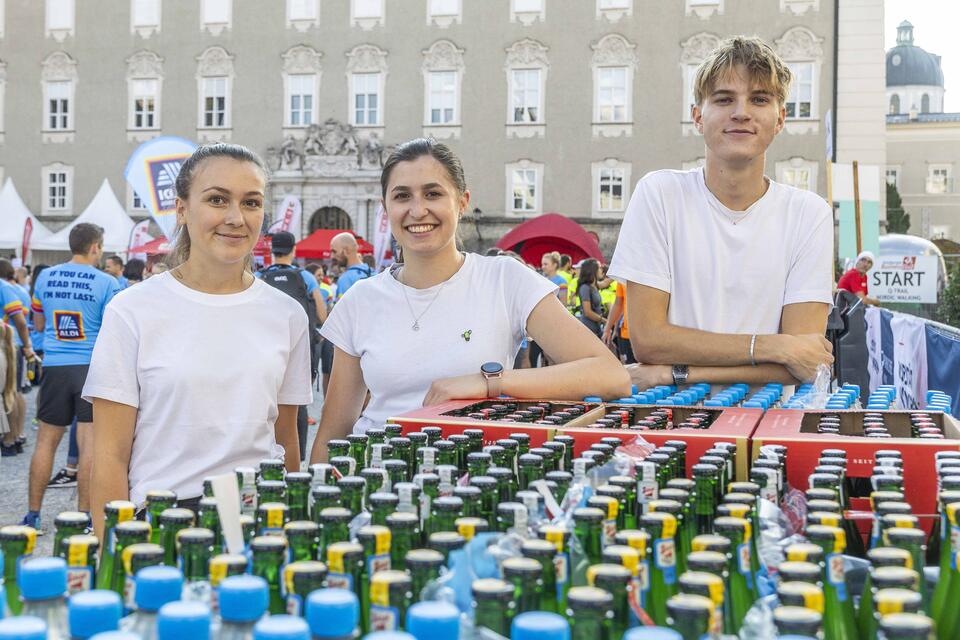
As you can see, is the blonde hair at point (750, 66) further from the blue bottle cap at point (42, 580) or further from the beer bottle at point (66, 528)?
the blue bottle cap at point (42, 580)

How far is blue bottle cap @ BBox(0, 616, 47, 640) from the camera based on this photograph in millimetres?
1125

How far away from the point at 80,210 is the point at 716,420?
34.8 metres

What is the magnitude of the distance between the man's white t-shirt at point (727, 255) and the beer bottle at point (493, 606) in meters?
2.05

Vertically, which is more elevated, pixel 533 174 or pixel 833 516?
pixel 533 174

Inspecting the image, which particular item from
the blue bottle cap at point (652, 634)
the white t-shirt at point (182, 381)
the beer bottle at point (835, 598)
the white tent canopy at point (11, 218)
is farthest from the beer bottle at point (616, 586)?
the white tent canopy at point (11, 218)

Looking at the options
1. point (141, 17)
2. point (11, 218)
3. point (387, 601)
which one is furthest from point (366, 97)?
point (387, 601)

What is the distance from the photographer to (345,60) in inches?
1273

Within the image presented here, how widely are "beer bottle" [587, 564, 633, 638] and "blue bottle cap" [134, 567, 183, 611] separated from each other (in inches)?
20.8

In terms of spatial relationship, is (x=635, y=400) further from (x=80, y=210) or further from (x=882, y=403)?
(x=80, y=210)

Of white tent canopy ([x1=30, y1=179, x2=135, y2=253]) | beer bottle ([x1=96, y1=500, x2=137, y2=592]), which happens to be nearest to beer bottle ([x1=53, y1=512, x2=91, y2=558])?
beer bottle ([x1=96, y1=500, x2=137, y2=592])

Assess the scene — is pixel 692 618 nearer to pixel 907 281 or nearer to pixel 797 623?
pixel 797 623

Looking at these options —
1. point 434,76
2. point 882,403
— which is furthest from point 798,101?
point 882,403

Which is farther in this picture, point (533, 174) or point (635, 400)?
point (533, 174)

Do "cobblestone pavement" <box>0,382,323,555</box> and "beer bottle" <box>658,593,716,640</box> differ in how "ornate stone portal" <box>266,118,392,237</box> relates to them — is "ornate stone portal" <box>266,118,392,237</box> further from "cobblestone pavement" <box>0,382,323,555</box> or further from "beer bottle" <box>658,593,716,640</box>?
→ "beer bottle" <box>658,593,716,640</box>
